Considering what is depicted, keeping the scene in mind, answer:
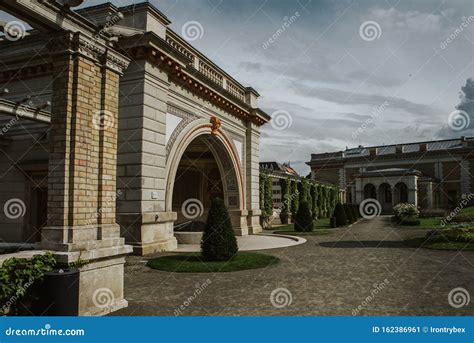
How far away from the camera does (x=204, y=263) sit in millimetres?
10812

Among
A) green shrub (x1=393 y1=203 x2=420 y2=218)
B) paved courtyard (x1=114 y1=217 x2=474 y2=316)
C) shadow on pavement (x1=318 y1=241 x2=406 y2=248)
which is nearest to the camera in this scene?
paved courtyard (x1=114 y1=217 x2=474 y2=316)

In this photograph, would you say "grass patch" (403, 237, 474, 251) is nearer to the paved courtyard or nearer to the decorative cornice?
the paved courtyard

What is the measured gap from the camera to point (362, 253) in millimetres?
13281

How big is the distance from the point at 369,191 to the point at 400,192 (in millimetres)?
4370

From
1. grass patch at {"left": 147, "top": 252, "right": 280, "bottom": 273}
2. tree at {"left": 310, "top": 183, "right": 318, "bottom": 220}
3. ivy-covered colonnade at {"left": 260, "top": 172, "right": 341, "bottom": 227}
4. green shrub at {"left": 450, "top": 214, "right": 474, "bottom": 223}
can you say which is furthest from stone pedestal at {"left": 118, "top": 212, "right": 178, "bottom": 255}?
tree at {"left": 310, "top": 183, "right": 318, "bottom": 220}

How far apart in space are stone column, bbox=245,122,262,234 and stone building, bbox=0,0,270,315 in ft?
0.22

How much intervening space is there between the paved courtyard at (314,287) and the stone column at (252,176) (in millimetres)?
9727

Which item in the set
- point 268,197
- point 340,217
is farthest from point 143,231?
point 340,217

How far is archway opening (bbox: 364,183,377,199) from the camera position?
2176 inches

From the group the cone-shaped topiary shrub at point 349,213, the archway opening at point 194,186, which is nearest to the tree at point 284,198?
the cone-shaped topiary shrub at point 349,213

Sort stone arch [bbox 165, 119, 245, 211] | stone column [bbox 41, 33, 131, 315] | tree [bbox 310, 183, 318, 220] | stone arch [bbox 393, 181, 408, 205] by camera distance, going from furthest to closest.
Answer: stone arch [bbox 393, 181, 408, 205] → tree [bbox 310, 183, 318, 220] → stone arch [bbox 165, 119, 245, 211] → stone column [bbox 41, 33, 131, 315]

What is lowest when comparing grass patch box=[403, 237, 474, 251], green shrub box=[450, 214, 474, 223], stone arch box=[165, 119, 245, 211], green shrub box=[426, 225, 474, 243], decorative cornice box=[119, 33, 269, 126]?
grass patch box=[403, 237, 474, 251]

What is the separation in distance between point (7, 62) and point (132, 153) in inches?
249

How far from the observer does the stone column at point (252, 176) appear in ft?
71.6
